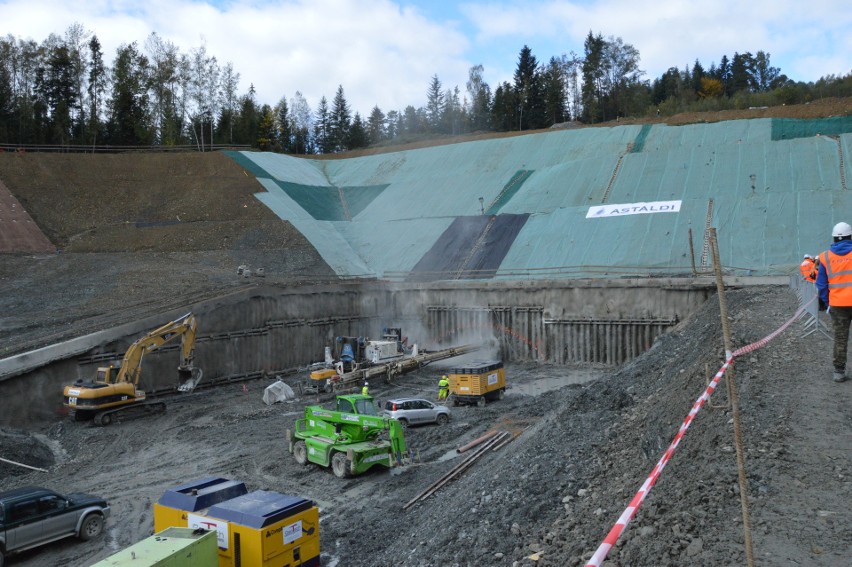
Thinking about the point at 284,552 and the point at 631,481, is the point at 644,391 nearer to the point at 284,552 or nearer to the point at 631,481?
the point at 631,481

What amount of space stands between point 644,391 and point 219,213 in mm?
33849

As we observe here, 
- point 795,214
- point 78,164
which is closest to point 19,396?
point 78,164

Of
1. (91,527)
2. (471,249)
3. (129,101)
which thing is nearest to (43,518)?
(91,527)

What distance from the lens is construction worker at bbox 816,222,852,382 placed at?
7.90 meters

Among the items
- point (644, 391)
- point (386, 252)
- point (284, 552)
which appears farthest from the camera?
point (386, 252)

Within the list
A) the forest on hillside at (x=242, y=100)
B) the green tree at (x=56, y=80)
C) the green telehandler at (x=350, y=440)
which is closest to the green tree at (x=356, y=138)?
the forest on hillside at (x=242, y=100)

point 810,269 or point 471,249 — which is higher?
point 471,249

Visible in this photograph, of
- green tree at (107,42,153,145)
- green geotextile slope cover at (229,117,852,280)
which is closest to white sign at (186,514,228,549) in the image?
green geotextile slope cover at (229,117,852,280)

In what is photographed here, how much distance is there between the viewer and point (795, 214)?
93.1 ft

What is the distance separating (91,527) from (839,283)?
13.5 m

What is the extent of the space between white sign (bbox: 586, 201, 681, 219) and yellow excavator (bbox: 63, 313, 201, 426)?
852 inches

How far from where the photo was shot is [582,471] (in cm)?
906

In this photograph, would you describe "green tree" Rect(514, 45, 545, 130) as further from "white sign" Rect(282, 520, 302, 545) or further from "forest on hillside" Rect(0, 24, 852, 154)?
"white sign" Rect(282, 520, 302, 545)

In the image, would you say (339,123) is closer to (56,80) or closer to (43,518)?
(56,80)
